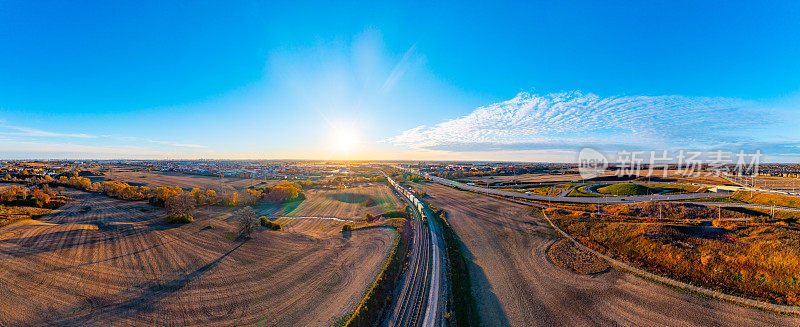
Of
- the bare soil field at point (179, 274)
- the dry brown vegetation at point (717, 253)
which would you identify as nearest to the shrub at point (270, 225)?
the bare soil field at point (179, 274)

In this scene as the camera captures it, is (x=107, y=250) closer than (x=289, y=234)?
Yes

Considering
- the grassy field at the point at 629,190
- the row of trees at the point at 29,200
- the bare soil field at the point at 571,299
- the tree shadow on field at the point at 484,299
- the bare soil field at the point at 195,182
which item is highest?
the grassy field at the point at 629,190

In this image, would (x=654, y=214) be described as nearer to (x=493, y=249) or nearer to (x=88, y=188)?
(x=493, y=249)

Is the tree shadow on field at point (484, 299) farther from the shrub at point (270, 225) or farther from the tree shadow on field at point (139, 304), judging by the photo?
the shrub at point (270, 225)

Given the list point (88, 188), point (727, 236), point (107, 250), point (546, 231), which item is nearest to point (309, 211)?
point (107, 250)

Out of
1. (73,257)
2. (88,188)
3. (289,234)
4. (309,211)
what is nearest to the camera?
(73,257)

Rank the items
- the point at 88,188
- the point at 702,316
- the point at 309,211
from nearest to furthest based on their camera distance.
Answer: the point at 702,316
the point at 309,211
the point at 88,188
